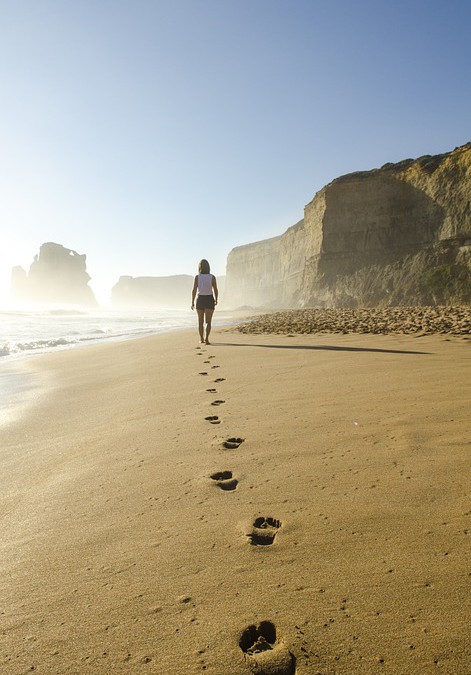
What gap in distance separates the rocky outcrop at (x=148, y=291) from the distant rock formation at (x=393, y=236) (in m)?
160

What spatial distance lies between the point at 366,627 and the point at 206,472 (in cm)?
113

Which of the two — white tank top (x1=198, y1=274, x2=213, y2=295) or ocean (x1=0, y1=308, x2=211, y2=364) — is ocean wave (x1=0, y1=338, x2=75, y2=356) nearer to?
ocean (x1=0, y1=308, x2=211, y2=364)

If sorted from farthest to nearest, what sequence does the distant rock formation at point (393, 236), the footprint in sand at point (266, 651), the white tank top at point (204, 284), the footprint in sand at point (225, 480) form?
1. the distant rock formation at point (393, 236)
2. the white tank top at point (204, 284)
3. the footprint in sand at point (225, 480)
4. the footprint in sand at point (266, 651)

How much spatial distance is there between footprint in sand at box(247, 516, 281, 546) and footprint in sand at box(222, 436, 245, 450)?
2.66ft

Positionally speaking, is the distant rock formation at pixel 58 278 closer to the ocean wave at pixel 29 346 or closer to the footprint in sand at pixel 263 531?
the ocean wave at pixel 29 346

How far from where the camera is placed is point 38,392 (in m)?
4.57

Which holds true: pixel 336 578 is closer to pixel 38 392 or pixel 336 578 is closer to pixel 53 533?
pixel 53 533

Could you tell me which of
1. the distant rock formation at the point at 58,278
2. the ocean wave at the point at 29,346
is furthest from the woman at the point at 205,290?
the distant rock formation at the point at 58,278

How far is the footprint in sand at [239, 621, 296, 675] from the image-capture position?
93 cm

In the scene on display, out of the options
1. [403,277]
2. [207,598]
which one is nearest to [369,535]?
[207,598]

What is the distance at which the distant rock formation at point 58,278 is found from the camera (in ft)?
411

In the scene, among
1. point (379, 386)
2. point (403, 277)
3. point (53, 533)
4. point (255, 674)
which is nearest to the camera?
point (255, 674)

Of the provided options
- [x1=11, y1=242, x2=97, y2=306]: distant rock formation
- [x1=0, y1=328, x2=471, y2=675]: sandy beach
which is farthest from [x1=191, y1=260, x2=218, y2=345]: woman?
[x1=11, y1=242, x2=97, y2=306]: distant rock formation

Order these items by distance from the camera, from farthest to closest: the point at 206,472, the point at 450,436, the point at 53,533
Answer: the point at 450,436 → the point at 206,472 → the point at 53,533
